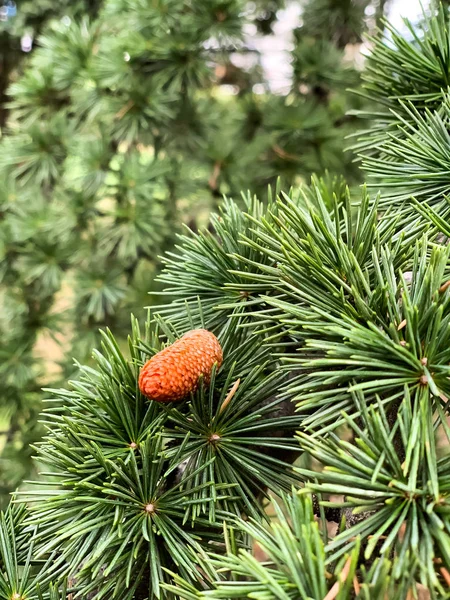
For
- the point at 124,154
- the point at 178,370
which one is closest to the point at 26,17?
the point at 124,154

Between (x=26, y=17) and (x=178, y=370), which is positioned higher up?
(x=26, y=17)

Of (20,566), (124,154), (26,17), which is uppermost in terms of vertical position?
(26,17)

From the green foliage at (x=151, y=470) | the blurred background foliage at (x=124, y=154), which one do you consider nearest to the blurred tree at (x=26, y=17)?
the blurred background foliage at (x=124, y=154)

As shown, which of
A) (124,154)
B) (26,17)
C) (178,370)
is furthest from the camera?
(26,17)

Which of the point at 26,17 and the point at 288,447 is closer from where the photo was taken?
the point at 288,447

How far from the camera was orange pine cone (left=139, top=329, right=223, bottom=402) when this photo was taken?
0.20 meters

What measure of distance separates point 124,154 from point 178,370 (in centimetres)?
40

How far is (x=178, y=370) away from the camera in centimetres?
20

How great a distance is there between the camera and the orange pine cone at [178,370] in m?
0.20

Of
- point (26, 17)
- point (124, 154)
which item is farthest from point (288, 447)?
point (26, 17)

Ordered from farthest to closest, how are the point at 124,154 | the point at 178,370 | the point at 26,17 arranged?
the point at 26,17 → the point at 124,154 → the point at 178,370

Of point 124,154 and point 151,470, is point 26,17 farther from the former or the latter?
point 151,470

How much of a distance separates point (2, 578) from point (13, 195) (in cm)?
47

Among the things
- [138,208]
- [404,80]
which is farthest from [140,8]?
[404,80]
